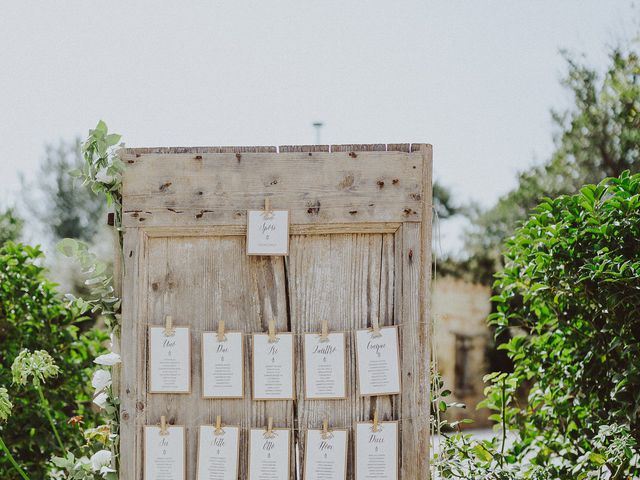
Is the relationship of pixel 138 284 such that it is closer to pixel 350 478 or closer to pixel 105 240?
pixel 350 478

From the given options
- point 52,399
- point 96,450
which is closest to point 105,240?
point 52,399

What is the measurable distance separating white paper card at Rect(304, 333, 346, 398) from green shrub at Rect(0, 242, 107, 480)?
5.91 ft

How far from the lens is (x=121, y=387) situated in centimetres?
244

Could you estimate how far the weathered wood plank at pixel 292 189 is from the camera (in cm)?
244

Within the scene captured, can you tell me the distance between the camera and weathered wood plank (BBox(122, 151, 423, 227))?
2.44 meters

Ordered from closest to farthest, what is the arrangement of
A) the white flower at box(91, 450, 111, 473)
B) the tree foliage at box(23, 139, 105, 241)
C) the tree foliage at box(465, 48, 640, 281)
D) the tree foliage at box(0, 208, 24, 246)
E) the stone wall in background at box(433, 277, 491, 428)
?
1. the white flower at box(91, 450, 111, 473)
2. the tree foliage at box(0, 208, 24, 246)
3. the tree foliage at box(465, 48, 640, 281)
4. the stone wall in background at box(433, 277, 491, 428)
5. the tree foliage at box(23, 139, 105, 241)

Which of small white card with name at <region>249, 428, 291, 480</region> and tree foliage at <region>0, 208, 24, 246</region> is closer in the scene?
small white card with name at <region>249, 428, 291, 480</region>

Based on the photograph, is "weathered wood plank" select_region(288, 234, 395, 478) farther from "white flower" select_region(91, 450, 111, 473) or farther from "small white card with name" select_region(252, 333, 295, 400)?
"white flower" select_region(91, 450, 111, 473)

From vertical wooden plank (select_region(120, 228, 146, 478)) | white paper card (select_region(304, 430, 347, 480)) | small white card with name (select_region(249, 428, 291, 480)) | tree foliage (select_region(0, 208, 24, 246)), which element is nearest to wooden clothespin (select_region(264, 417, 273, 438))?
small white card with name (select_region(249, 428, 291, 480))

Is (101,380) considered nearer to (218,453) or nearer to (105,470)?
(105,470)

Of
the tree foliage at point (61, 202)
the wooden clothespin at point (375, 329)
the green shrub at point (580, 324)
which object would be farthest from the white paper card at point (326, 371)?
the tree foliage at point (61, 202)

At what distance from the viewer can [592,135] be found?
10062 mm

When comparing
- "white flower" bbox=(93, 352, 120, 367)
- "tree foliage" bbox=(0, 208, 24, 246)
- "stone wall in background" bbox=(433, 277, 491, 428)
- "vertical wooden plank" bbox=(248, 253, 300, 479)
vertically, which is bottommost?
"stone wall in background" bbox=(433, 277, 491, 428)

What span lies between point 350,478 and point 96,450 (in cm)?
97
